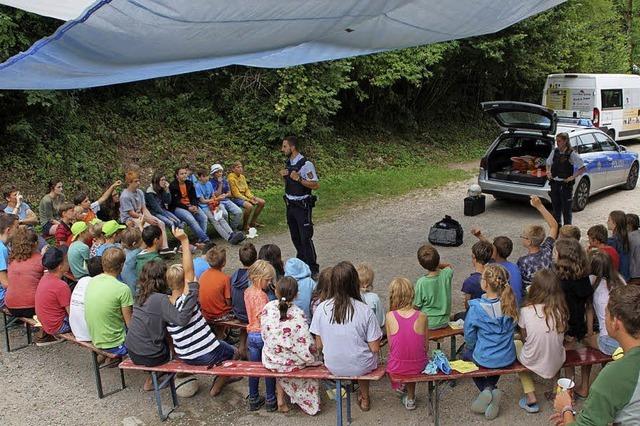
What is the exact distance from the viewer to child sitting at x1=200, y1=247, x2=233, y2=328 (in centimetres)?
567

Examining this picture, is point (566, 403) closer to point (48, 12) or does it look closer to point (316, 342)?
point (316, 342)

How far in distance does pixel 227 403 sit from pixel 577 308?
319 centimetres

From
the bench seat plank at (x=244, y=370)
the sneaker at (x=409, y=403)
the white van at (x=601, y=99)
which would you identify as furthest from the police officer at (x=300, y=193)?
the white van at (x=601, y=99)

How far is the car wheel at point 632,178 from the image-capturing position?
13.2m

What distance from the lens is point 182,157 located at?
14336mm

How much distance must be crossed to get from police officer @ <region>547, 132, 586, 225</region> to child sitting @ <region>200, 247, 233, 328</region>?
20.3 ft

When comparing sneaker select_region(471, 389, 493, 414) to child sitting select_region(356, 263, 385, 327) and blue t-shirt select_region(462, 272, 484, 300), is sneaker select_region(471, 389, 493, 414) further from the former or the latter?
child sitting select_region(356, 263, 385, 327)

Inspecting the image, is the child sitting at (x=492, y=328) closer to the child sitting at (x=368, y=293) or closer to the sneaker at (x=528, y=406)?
the sneaker at (x=528, y=406)

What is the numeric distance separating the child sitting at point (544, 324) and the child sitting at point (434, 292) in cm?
81

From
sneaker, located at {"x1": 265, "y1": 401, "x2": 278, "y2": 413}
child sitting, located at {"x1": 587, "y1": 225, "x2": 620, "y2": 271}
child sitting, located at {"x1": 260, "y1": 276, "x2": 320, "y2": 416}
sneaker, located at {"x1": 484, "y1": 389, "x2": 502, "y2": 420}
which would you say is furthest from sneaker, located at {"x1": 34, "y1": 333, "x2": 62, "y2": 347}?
child sitting, located at {"x1": 587, "y1": 225, "x2": 620, "y2": 271}

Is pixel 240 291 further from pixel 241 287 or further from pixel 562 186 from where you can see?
pixel 562 186

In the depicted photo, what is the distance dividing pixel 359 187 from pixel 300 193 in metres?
6.51

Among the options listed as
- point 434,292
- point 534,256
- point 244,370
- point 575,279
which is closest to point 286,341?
point 244,370

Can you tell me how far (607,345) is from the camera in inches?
190
